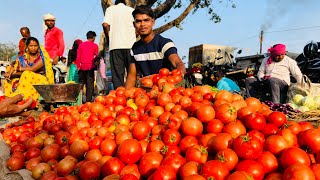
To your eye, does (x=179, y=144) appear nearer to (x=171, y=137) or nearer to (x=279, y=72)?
(x=171, y=137)

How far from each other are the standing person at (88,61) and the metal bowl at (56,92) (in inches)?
110

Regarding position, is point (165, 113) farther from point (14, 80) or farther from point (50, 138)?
point (14, 80)

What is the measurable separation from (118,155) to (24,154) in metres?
1.29

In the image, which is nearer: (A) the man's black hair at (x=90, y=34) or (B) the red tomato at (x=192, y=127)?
(B) the red tomato at (x=192, y=127)

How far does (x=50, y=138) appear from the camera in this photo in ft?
10.8

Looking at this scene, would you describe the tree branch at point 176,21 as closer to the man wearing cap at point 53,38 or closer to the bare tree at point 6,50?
the man wearing cap at point 53,38

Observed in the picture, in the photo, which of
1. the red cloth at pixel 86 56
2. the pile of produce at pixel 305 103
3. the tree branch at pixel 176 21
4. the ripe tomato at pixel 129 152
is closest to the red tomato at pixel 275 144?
the ripe tomato at pixel 129 152

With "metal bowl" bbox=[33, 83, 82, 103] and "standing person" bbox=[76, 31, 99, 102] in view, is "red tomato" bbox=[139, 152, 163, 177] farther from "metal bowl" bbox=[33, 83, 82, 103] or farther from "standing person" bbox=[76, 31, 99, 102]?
"standing person" bbox=[76, 31, 99, 102]

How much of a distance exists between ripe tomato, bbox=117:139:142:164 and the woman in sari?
511cm

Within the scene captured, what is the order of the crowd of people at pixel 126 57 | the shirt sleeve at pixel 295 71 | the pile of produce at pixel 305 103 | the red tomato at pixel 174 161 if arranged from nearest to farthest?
the red tomato at pixel 174 161 < the crowd of people at pixel 126 57 < the pile of produce at pixel 305 103 < the shirt sleeve at pixel 295 71

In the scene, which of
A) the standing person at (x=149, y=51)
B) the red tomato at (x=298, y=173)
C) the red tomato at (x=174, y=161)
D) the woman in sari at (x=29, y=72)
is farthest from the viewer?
the woman in sari at (x=29, y=72)

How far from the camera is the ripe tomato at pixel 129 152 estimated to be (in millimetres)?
2252

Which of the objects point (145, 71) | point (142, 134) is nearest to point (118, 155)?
point (142, 134)

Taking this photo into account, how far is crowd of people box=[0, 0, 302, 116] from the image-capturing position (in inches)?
194
